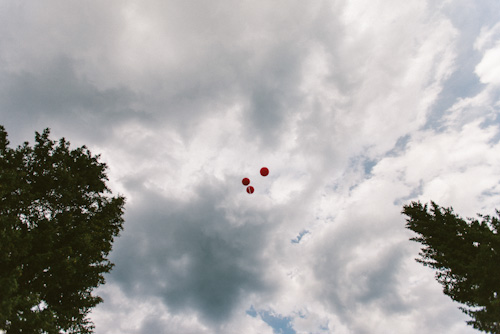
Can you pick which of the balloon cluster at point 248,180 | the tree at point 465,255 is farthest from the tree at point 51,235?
the tree at point 465,255

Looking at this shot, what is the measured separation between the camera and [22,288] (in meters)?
14.5

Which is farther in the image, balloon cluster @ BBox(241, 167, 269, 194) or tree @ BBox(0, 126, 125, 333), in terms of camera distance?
balloon cluster @ BBox(241, 167, 269, 194)

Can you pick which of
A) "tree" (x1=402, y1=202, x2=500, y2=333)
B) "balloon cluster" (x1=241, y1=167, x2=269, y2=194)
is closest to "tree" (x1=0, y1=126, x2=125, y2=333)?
"balloon cluster" (x1=241, y1=167, x2=269, y2=194)

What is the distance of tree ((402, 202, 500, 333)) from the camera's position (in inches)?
617

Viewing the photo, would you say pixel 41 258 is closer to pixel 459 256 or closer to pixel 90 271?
pixel 90 271

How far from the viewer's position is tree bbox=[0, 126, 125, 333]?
1297 cm

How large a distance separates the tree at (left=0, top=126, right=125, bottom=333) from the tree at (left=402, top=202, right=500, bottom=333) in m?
22.3

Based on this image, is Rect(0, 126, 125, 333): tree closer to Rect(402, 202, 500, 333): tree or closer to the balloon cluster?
the balloon cluster

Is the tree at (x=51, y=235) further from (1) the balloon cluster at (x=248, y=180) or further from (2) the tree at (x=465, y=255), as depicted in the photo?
(2) the tree at (x=465, y=255)

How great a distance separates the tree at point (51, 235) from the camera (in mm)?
12969

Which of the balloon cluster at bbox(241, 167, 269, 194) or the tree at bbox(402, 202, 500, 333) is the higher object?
the balloon cluster at bbox(241, 167, 269, 194)

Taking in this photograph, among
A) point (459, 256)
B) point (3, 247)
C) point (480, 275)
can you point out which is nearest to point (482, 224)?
point (459, 256)

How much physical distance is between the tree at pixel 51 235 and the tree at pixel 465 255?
73.3 feet

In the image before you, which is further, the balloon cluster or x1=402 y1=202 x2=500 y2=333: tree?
the balloon cluster
